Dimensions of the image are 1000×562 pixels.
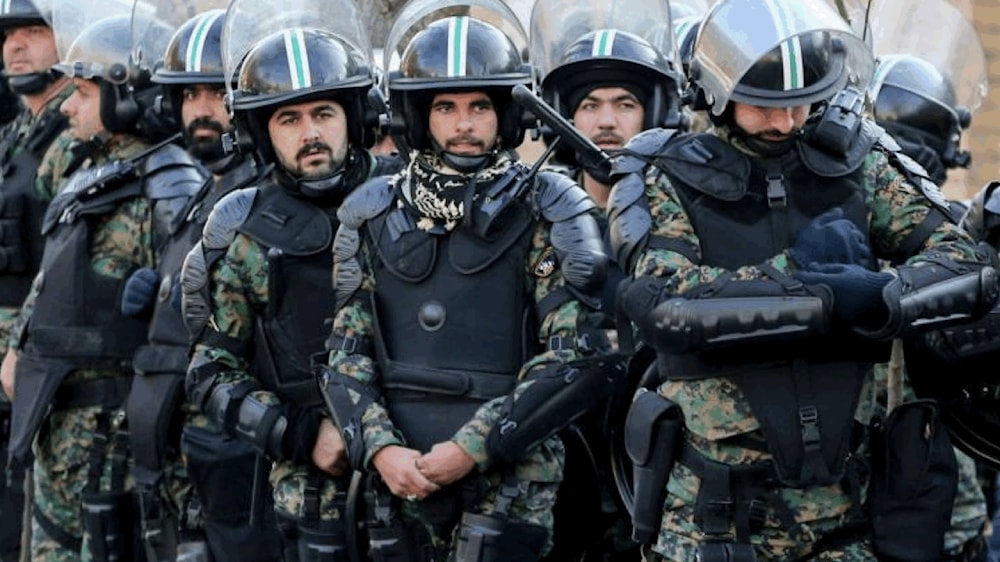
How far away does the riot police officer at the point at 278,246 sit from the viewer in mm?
8500

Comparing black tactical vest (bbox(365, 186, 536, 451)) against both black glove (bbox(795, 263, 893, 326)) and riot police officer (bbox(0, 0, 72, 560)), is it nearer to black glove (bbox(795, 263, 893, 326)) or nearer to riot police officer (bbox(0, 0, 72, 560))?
black glove (bbox(795, 263, 893, 326))

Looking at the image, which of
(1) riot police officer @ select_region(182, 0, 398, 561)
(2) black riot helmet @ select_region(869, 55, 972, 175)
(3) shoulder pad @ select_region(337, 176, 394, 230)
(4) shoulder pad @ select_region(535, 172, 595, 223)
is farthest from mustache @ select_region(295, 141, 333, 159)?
(2) black riot helmet @ select_region(869, 55, 972, 175)

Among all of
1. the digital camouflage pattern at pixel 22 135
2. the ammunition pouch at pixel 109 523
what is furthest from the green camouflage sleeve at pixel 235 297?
the digital camouflage pattern at pixel 22 135

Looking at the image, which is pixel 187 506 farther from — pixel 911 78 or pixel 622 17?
pixel 911 78

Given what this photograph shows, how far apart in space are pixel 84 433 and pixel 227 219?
1913 millimetres

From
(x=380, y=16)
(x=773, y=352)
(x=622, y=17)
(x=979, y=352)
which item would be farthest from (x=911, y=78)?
(x=380, y=16)

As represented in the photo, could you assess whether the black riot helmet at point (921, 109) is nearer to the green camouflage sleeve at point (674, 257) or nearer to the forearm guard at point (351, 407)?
the green camouflage sleeve at point (674, 257)

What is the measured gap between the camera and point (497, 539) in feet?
25.0

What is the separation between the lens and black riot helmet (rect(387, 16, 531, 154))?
8023 millimetres

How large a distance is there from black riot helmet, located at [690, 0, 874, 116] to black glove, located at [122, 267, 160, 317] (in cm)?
311

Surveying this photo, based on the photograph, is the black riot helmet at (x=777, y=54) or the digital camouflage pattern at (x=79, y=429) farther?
the digital camouflage pattern at (x=79, y=429)

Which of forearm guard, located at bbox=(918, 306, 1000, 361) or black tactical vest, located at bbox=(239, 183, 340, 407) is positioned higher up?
black tactical vest, located at bbox=(239, 183, 340, 407)

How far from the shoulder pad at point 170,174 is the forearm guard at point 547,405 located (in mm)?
2612

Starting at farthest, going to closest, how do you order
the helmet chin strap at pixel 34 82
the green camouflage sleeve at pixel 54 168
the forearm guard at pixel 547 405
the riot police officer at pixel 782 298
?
the helmet chin strap at pixel 34 82, the green camouflage sleeve at pixel 54 168, the forearm guard at pixel 547 405, the riot police officer at pixel 782 298
